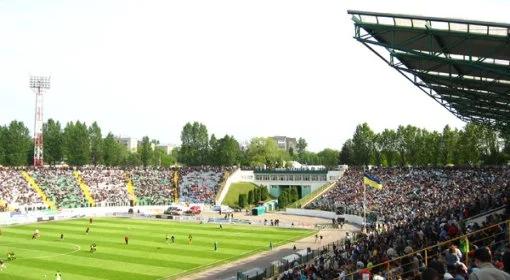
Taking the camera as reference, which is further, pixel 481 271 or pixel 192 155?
pixel 192 155

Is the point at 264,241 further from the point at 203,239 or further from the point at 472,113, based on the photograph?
the point at 472,113

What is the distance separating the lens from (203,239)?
53.5 meters

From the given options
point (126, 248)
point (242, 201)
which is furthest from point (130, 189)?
point (126, 248)

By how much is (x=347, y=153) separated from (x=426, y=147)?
23.8 meters

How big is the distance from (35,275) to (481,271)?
121ft

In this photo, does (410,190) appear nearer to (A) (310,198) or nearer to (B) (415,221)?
(A) (310,198)

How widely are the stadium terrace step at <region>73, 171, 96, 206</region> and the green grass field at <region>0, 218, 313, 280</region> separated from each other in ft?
48.5

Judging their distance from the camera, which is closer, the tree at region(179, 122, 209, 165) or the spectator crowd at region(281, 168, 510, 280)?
the spectator crowd at region(281, 168, 510, 280)

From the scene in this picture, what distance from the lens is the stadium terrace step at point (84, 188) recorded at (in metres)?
83.6

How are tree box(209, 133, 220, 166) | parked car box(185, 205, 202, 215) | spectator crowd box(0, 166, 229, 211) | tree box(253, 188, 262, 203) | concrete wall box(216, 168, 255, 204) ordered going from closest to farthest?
parked car box(185, 205, 202, 215) → spectator crowd box(0, 166, 229, 211) → tree box(253, 188, 262, 203) → concrete wall box(216, 168, 255, 204) → tree box(209, 133, 220, 166)

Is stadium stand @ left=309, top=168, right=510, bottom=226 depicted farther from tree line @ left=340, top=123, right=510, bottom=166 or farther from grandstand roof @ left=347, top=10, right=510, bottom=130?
grandstand roof @ left=347, top=10, right=510, bottom=130

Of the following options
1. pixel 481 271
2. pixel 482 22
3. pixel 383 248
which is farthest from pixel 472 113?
pixel 481 271

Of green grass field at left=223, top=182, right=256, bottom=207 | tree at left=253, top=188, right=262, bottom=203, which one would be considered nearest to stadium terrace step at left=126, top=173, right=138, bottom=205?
green grass field at left=223, top=182, right=256, bottom=207

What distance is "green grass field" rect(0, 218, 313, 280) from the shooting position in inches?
1502
